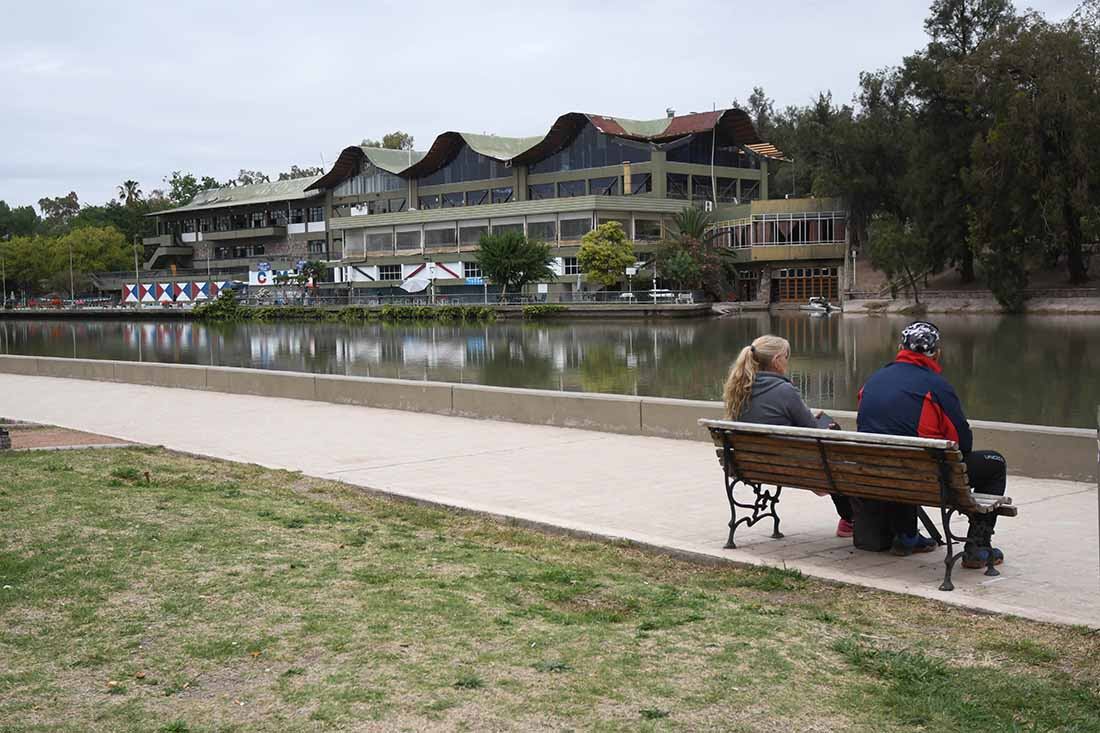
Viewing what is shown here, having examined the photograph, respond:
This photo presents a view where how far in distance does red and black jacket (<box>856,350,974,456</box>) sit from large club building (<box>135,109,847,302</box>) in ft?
307

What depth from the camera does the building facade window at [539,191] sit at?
376 feet

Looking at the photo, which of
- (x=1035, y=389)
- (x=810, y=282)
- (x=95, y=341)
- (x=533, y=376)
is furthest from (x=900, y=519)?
(x=810, y=282)

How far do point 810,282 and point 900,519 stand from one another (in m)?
97.5

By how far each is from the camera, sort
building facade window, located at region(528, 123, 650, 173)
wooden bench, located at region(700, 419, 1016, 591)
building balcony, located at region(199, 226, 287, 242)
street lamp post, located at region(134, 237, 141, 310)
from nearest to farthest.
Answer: wooden bench, located at region(700, 419, 1016, 591) < building facade window, located at region(528, 123, 650, 173) < street lamp post, located at region(134, 237, 141, 310) < building balcony, located at region(199, 226, 287, 242)

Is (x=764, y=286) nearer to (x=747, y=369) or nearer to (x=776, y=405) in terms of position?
(x=747, y=369)

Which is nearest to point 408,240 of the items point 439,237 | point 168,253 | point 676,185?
point 439,237

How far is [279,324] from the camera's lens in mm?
105750

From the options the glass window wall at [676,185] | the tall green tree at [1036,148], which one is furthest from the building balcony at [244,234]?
the tall green tree at [1036,148]

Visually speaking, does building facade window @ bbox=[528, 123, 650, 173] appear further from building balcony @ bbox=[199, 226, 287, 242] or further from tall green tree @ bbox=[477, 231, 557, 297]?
building balcony @ bbox=[199, 226, 287, 242]

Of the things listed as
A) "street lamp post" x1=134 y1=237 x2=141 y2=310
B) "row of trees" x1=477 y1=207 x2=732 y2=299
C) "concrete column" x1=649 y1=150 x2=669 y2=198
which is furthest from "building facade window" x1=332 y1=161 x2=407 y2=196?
"concrete column" x1=649 y1=150 x2=669 y2=198

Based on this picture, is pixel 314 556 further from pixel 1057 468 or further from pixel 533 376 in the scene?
pixel 533 376

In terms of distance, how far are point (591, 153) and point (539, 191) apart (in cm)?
727

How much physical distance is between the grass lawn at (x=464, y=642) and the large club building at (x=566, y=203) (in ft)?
309

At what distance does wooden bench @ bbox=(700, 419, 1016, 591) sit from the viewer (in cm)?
741
